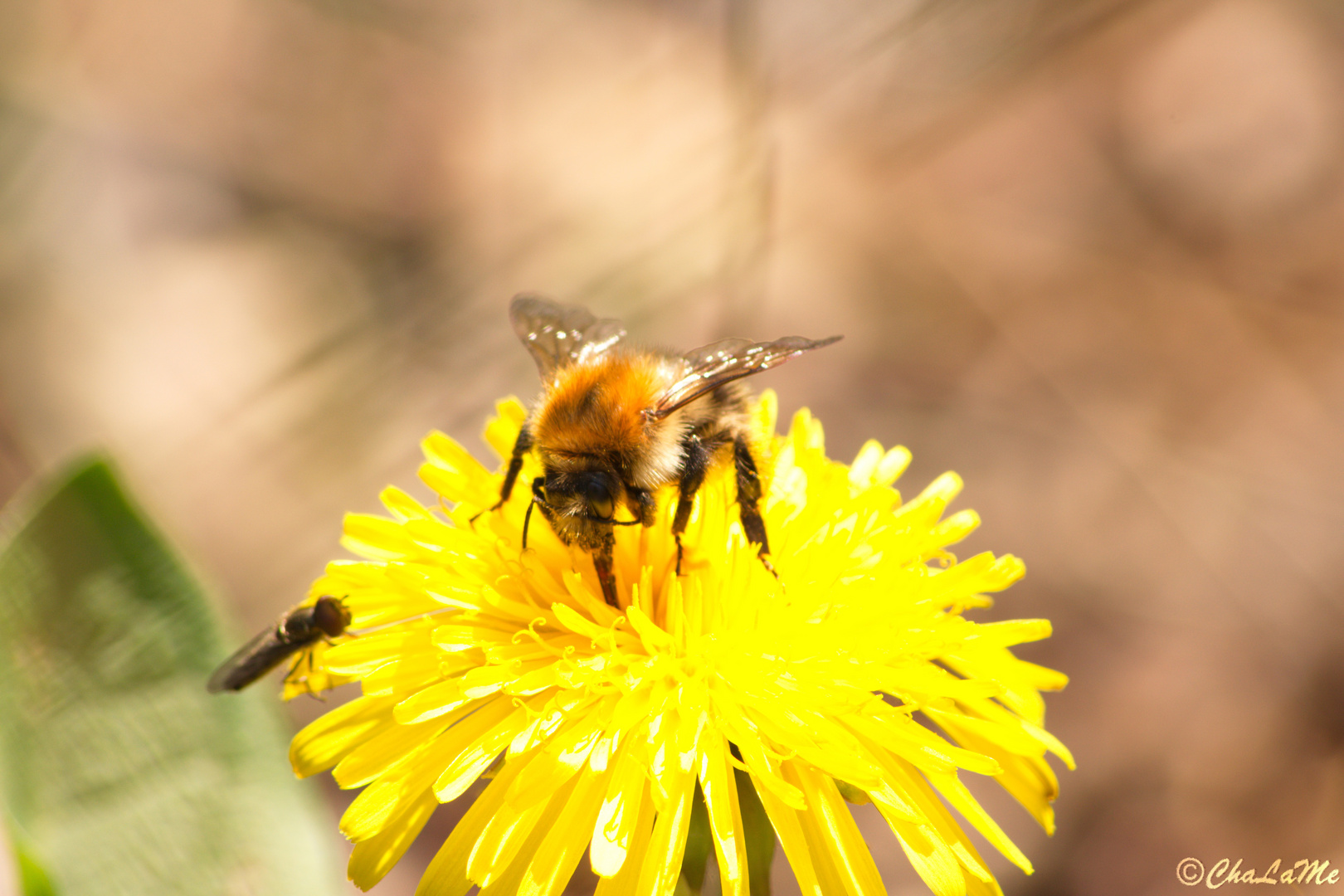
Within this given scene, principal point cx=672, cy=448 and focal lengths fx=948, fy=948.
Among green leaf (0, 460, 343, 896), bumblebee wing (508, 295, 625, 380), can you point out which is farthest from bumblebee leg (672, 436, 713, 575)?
green leaf (0, 460, 343, 896)

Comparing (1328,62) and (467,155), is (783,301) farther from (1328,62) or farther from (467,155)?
(1328,62)

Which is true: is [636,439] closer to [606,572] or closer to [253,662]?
[606,572]

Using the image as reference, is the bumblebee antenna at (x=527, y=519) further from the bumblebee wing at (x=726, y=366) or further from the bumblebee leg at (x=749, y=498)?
the bumblebee leg at (x=749, y=498)

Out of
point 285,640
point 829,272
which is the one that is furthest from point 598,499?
point 829,272

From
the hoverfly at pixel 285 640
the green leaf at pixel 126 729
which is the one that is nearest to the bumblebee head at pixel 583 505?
the hoverfly at pixel 285 640

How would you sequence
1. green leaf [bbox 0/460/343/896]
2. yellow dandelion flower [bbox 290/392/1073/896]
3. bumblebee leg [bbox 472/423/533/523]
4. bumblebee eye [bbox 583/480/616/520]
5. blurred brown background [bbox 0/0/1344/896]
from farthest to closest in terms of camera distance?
blurred brown background [bbox 0/0/1344/896]
green leaf [bbox 0/460/343/896]
bumblebee leg [bbox 472/423/533/523]
bumblebee eye [bbox 583/480/616/520]
yellow dandelion flower [bbox 290/392/1073/896]

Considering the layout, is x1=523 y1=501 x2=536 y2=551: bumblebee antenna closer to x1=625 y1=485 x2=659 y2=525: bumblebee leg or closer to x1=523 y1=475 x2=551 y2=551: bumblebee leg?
x1=523 y1=475 x2=551 y2=551: bumblebee leg

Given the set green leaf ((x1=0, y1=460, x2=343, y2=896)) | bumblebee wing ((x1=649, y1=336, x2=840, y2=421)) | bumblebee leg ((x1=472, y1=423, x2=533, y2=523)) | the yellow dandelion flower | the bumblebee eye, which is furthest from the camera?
green leaf ((x1=0, y1=460, x2=343, y2=896))

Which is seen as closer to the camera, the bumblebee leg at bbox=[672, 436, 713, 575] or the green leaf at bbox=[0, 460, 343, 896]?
the bumblebee leg at bbox=[672, 436, 713, 575]
